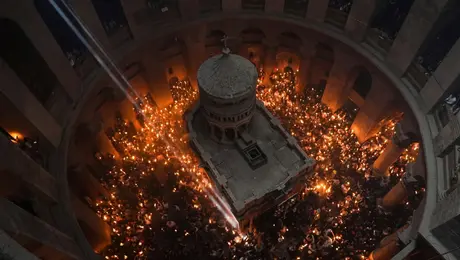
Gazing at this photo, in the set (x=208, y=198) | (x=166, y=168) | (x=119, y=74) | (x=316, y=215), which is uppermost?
(x=119, y=74)

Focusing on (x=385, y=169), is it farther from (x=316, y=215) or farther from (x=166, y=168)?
(x=166, y=168)

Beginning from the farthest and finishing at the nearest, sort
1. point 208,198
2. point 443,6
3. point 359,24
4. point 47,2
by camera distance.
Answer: point 208,198 → point 359,24 → point 47,2 → point 443,6

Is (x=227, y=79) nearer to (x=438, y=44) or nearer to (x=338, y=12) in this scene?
(x=338, y=12)

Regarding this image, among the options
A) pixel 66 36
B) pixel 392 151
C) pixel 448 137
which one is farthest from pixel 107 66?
pixel 448 137

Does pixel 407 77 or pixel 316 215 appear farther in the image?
pixel 316 215

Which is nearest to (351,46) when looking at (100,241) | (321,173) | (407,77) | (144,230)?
(407,77)

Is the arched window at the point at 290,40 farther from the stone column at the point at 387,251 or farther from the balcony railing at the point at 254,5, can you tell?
the stone column at the point at 387,251

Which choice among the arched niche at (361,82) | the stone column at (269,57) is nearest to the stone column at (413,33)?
the arched niche at (361,82)
